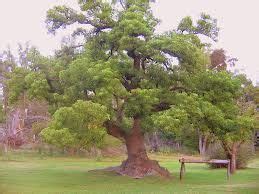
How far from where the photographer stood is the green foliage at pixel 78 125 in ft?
68.7

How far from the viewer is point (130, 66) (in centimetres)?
2562

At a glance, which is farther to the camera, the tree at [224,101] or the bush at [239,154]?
the bush at [239,154]

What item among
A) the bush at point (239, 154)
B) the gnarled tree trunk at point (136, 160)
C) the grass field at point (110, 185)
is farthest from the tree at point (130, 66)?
the bush at point (239, 154)

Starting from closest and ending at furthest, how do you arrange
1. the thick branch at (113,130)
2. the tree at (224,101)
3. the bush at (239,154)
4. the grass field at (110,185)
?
1. the grass field at (110,185)
2. the tree at (224,101)
3. the thick branch at (113,130)
4. the bush at (239,154)

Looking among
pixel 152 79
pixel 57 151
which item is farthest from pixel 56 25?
pixel 57 151

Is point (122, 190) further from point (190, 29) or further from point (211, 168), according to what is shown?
point (211, 168)

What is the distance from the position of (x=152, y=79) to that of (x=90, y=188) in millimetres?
7807

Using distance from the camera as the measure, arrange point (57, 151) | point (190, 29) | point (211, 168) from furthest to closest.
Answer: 1. point (57, 151)
2. point (211, 168)
3. point (190, 29)

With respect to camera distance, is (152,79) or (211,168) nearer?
(152,79)

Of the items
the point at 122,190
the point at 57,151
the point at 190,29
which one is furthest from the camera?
the point at 57,151

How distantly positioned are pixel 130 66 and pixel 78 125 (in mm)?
5594

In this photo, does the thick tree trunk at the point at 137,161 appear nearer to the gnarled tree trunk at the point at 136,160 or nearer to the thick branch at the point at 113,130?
the gnarled tree trunk at the point at 136,160

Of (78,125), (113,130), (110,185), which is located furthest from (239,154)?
(78,125)

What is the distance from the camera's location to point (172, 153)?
184ft
